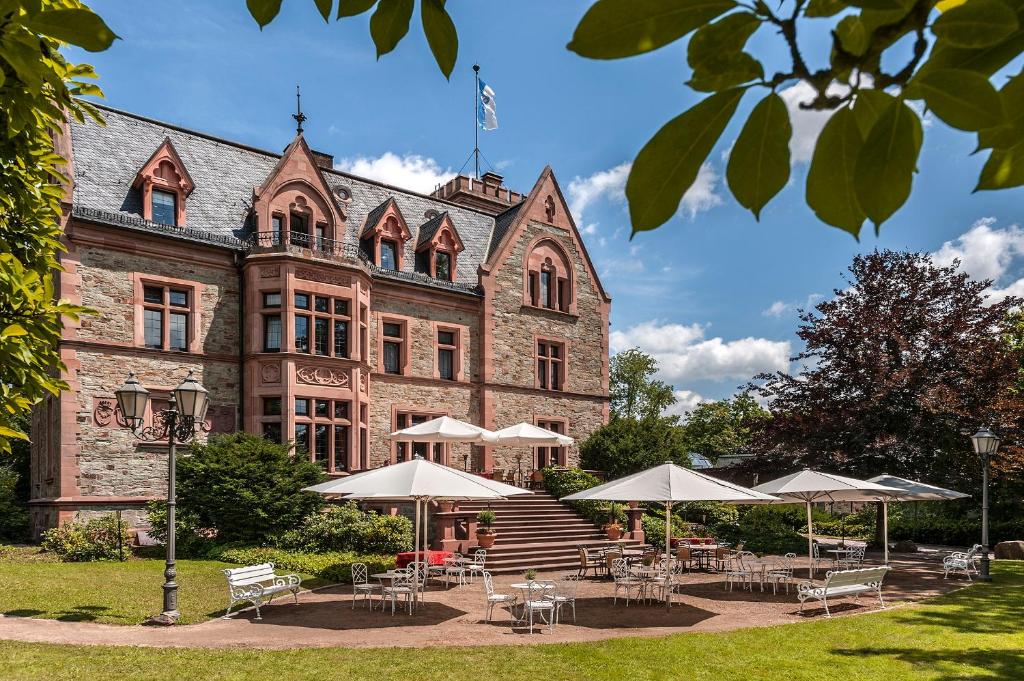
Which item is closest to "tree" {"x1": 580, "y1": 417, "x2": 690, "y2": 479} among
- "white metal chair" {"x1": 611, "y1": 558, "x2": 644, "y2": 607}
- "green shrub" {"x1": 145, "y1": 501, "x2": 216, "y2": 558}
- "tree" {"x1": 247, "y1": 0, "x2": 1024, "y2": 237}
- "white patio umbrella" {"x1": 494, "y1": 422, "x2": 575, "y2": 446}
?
"white patio umbrella" {"x1": 494, "y1": 422, "x2": 575, "y2": 446}

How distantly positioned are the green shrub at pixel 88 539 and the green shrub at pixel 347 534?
13.8 ft

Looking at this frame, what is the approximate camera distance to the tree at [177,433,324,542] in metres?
20.5

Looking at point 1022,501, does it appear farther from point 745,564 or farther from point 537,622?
point 537,622

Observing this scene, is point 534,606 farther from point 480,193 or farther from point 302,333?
point 480,193

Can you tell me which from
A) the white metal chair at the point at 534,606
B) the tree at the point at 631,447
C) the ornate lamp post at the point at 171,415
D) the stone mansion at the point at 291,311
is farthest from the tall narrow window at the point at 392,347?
the white metal chair at the point at 534,606

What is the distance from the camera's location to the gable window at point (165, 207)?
24.7 m

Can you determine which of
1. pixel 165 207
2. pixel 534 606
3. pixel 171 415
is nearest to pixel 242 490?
pixel 171 415

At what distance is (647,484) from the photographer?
1504 centimetres

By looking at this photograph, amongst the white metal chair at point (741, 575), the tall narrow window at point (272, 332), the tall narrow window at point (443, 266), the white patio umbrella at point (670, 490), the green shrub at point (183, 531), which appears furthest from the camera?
the tall narrow window at point (443, 266)

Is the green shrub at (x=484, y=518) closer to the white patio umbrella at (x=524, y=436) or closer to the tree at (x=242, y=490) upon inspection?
the white patio umbrella at (x=524, y=436)

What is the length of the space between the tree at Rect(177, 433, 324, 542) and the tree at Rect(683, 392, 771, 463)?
48.0 meters

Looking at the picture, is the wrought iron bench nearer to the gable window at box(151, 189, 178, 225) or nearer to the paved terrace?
the paved terrace

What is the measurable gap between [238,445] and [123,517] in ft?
13.5

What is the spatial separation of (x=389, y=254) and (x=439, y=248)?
7.35 feet
